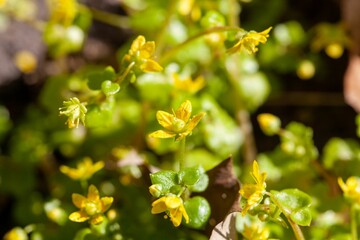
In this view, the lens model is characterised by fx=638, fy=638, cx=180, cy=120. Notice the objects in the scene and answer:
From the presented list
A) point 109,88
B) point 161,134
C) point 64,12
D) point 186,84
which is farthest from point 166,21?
point 161,134

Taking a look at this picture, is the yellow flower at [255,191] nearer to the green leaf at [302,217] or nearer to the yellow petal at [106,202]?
the green leaf at [302,217]

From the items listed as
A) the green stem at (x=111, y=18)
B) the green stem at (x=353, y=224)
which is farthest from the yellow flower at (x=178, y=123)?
the green stem at (x=111, y=18)

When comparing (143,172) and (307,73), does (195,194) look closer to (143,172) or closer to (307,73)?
(143,172)

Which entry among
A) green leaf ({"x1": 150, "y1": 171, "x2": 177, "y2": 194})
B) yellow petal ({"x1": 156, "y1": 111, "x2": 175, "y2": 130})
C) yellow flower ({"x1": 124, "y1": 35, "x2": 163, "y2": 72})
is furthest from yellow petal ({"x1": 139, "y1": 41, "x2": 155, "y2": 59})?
green leaf ({"x1": 150, "y1": 171, "x2": 177, "y2": 194})

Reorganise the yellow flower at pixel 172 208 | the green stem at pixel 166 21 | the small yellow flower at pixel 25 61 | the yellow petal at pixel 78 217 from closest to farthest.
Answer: the yellow flower at pixel 172 208 → the yellow petal at pixel 78 217 → the green stem at pixel 166 21 → the small yellow flower at pixel 25 61

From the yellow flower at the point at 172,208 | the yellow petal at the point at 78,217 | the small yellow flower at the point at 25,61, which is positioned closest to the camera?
the yellow flower at the point at 172,208

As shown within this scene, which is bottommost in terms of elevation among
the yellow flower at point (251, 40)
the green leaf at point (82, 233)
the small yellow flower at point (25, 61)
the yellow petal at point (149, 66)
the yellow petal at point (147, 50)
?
the small yellow flower at point (25, 61)
